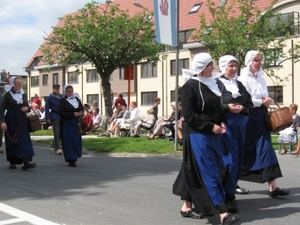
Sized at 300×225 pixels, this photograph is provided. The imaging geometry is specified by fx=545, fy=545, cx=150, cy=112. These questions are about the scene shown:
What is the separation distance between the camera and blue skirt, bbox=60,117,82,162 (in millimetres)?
11688

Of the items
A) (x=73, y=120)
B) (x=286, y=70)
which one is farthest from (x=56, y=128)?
(x=286, y=70)

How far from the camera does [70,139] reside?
11.7 meters

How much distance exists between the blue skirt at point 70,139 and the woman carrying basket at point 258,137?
5.04 metres

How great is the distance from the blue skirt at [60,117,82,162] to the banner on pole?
143 inches

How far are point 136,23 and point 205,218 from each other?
21.6 m

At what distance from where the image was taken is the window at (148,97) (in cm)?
5297

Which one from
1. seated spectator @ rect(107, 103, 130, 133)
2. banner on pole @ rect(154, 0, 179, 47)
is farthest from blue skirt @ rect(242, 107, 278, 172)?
seated spectator @ rect(107, 103, 130, 133)

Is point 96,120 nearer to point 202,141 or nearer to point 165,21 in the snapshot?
point 165,21

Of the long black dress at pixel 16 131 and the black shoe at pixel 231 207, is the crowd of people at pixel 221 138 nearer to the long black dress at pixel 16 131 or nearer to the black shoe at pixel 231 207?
the black shoe at pixel 231 207

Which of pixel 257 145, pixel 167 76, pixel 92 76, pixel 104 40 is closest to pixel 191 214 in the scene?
pixel 257 145

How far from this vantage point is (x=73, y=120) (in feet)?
38.8

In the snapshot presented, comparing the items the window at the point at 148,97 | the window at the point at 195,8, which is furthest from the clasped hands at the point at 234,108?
the window at the point at 148,97

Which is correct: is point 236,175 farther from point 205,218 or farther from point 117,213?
point 117,213

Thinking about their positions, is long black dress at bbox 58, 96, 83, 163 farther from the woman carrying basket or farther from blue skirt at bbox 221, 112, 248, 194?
blue skirt at bbox 221, 112, 248, 194
